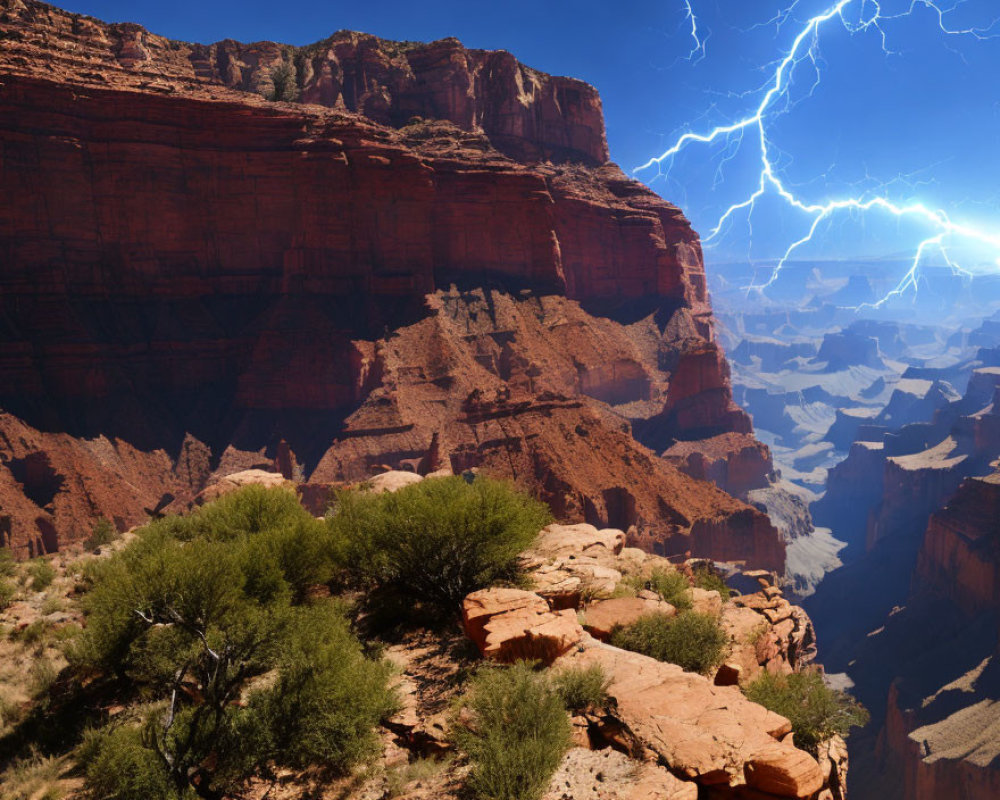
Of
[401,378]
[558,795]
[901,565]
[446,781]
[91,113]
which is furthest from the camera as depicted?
A: [901,565]

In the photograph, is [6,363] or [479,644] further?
[6,363]

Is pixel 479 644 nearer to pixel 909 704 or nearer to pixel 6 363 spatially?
pixel 909 704

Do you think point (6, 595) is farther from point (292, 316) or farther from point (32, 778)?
point (292, 316)

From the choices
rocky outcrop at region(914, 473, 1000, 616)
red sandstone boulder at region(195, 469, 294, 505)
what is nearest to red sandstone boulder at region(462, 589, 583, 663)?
red sandstone boulder at region(195, 469, 294, 505)

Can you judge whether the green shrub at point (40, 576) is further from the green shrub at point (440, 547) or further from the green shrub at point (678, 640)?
the green shrub at point (678, 640)

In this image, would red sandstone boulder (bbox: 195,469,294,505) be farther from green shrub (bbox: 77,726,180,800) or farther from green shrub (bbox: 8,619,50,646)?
green shrub (bbox: 77,726,180,800)

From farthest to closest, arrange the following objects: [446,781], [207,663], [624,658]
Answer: [624,658], [207,663], [446,781]

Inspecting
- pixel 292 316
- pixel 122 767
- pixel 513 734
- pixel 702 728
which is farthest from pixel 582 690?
pixel 292 316

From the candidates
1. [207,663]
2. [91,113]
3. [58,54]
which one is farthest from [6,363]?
[207,663]
